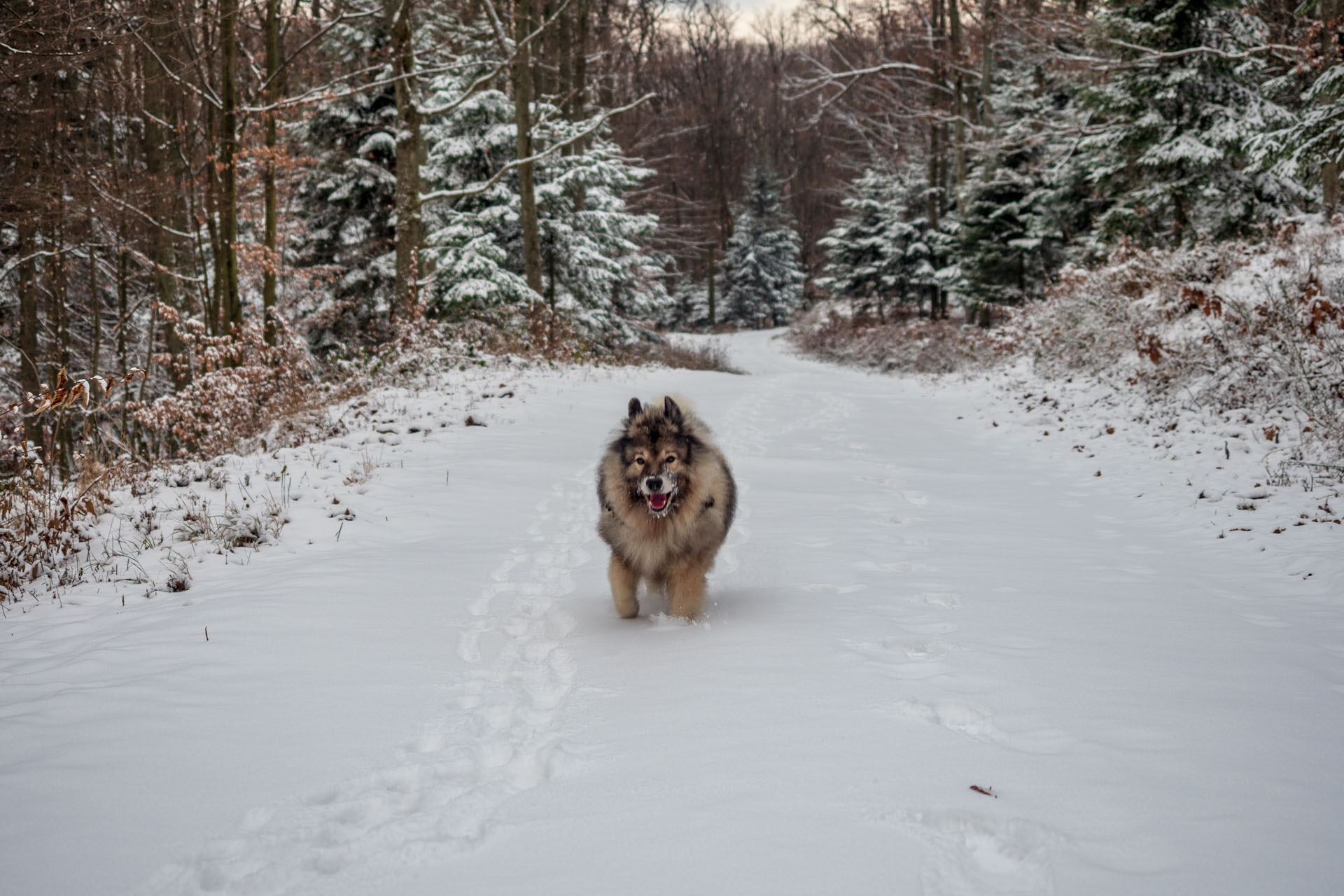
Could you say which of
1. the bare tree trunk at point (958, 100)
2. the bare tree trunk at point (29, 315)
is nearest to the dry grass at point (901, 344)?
the bare tree trunk at point (958, 100)

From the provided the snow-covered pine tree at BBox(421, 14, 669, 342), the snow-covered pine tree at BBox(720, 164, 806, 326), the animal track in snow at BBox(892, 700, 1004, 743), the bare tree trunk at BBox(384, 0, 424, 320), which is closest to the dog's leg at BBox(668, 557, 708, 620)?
the animal track in snow at BBox(892, 700, 1004, 743)

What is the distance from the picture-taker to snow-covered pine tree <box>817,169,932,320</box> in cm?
3023

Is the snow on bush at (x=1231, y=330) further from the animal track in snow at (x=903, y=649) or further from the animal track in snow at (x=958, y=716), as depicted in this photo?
the animal track in snow at (x=958, y=716)

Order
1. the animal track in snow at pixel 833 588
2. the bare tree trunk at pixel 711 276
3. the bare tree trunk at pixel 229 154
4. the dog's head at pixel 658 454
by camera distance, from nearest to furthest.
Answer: the dog's head at pixel 658 454 < the animal track in snow at pixel 833 588 < the bare tree trunk at pixel 229 154 < the bare tree trunk at pixel 711 276

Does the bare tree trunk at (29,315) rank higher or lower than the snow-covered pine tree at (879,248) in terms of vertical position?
lower

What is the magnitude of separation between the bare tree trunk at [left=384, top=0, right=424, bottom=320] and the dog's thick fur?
9541mm

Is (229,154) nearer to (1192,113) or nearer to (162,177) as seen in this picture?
(162,177)

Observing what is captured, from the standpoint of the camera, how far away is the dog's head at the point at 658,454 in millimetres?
4148

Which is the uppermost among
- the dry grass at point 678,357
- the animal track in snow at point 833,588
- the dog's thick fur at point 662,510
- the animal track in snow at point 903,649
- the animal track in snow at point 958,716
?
the dry grass at point 678,357

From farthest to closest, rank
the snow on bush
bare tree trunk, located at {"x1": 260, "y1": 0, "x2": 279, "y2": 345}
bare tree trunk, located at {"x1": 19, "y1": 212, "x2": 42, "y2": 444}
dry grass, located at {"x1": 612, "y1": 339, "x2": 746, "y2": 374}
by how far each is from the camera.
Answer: dry grass, located at {"x1": 612, "y1": 339, "x2": 746, "y2": 374}
bare tree trunk, located at {"x1": 19, "y1": 212, "x2": 42, "y2": 444}
bare tree trunk, located at {"x1": 260, "y1": 0, "x2": 279, "y2": 345}
the snow on bush

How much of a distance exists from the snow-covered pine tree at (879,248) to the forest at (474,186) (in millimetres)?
570

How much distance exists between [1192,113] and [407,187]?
49.3 feet

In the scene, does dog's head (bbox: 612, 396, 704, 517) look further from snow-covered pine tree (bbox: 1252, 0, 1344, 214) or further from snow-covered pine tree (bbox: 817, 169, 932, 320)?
snow-covered pine tree (bbox: 817, 169, 932, 320)

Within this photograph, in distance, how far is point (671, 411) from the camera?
4.34 m
